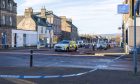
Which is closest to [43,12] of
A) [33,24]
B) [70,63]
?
[33,24]

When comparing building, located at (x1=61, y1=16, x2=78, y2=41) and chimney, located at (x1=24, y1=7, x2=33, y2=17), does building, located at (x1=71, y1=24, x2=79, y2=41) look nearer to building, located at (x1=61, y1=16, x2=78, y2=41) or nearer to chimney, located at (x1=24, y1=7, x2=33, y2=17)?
building, located at (x1=61, y1=16, x2=78, y2=41)

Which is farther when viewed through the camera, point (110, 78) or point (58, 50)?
point (58, 50)

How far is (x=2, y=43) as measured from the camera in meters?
77.8

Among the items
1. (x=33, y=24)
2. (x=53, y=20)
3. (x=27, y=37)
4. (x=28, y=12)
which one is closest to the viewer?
(x=27, y=37)

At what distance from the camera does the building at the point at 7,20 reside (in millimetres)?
79312

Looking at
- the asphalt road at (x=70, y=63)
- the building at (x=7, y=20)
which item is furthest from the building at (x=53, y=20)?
the asphalt road at (x=70, y=63)

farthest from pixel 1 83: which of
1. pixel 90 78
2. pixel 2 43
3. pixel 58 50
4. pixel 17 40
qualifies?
pixel 17 40

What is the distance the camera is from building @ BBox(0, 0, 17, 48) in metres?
79.3

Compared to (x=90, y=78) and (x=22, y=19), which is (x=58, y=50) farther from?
(x=22, y=19)

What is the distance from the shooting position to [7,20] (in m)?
82.7

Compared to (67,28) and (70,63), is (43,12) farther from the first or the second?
(70,63)

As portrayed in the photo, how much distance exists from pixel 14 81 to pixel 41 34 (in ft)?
299

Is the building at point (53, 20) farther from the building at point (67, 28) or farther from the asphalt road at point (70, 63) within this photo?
the asphalt road at point (70, 63)

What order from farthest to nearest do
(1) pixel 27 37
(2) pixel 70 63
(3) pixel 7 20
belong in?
1. (1) pixel 27 37
2. (3) pixel 7 20
3. (2) pixel 70 63
